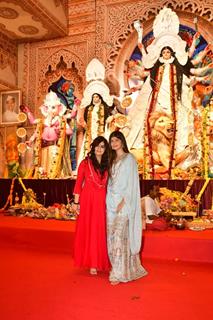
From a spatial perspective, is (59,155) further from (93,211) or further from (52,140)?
(93,211)

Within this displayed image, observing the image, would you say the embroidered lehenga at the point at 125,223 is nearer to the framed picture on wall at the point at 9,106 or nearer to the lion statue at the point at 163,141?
the lion statue at the point at 163,141

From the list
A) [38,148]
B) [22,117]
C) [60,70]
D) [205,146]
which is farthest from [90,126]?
[205,146]

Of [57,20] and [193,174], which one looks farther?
[57,20]

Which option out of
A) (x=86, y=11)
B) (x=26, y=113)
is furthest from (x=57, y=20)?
(x=26, y=113)

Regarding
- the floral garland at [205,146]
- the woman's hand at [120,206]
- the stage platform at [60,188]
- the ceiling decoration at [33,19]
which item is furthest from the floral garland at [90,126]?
the woman's hand at [120,206]

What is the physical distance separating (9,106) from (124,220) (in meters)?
6.38

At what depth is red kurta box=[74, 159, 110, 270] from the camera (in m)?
3.05

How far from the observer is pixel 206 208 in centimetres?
534

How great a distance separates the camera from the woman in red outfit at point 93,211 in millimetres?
3053

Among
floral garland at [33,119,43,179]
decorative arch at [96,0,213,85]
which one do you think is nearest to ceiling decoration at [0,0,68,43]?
decorative arch at [96,0,213,85]

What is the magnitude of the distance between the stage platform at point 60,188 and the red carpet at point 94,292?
1.73 meters

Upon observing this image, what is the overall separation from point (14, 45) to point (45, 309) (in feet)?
25.5

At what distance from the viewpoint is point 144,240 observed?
390 cm

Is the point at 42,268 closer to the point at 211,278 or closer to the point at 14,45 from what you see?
the point at 211,278
